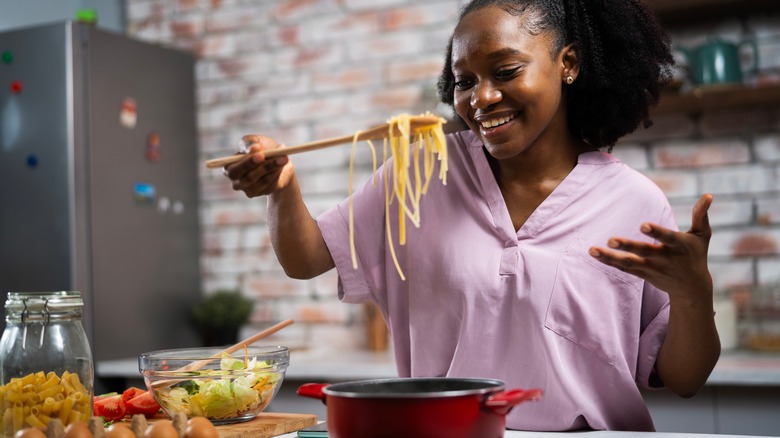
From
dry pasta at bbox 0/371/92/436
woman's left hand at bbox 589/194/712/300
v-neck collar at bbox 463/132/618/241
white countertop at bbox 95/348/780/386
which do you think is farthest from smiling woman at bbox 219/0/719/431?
white countertop at bbox 95/348/780/386

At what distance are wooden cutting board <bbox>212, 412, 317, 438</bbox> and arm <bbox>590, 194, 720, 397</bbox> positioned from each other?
0.48 metres

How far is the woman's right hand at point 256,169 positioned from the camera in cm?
118

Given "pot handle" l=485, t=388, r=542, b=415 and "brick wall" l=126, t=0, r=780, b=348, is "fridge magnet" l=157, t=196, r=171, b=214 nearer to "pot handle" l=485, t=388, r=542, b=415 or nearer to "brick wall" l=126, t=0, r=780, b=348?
"brick wall" l=126, t=0, r=780, b=348

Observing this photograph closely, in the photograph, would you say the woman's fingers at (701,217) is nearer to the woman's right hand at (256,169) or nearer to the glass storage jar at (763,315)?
the woman's right hand at (256,169)

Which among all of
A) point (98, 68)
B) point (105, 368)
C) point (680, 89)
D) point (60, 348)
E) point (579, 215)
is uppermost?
point (98, 68)

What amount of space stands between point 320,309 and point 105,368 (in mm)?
741

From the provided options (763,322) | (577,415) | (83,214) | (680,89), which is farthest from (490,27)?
(83,214)

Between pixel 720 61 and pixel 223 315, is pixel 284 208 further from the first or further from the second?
pixel 223 315

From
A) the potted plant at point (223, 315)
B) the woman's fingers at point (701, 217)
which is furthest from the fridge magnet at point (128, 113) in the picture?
the woman's fingers at point (701, 217)

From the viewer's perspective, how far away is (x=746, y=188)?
2559mm

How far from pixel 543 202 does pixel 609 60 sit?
30 centimetres

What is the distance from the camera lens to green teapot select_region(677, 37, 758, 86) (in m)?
2.48

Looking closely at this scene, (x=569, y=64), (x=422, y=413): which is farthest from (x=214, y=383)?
(x=569, y=64)

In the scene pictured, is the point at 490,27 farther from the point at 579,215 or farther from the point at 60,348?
the point at 60,348
